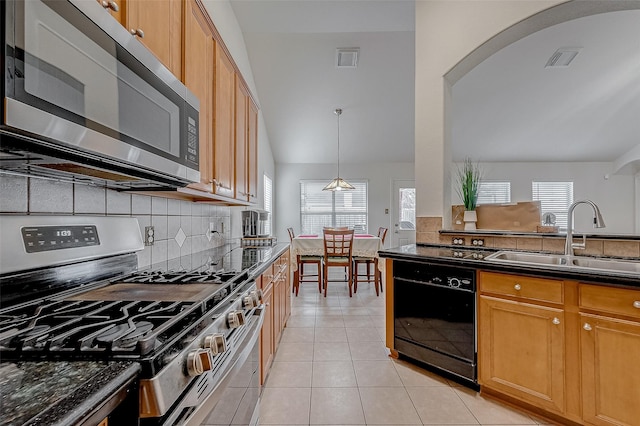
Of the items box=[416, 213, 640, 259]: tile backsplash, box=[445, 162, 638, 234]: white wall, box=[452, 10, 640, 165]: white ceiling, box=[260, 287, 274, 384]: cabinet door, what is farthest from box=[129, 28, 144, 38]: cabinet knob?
box=[445, 162, 638, 234]: white wall

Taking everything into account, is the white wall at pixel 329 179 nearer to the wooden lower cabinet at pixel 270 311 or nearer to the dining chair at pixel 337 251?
the dining chair at pixel 337 251

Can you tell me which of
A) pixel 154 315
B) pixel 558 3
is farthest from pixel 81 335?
pixel 558 3

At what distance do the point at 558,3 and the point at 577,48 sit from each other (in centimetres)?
221

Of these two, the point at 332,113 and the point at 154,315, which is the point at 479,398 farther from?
the point at 332,113

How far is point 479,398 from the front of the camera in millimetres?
1876

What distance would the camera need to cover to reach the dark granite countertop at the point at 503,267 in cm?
140

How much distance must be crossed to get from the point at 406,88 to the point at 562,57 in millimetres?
1889

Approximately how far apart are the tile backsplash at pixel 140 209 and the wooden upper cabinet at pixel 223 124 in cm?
33

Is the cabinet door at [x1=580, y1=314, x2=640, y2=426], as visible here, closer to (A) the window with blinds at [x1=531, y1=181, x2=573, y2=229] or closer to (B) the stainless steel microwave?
(B) the stainless steel microwave

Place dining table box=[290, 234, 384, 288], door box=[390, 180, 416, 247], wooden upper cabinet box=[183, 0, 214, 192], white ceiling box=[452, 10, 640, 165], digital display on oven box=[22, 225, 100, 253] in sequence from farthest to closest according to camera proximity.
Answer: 1. door box=[390, 180, 416, 247]
2. dining table box=[290, 234, 384, 288]
3. white ceiling box=[452, 10, 640, 165]
4. wooden upper cabinet box=[183, 0, 214, 192]
5. digital display on oven box=[22, 225, 100, 253]

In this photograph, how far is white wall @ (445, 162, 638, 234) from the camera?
241 inches

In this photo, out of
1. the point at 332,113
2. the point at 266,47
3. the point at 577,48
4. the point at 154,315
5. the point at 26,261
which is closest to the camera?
the point at 154,315

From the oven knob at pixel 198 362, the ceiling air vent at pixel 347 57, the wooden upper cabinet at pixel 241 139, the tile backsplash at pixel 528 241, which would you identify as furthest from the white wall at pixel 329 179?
the oven knob at pixel 198 362

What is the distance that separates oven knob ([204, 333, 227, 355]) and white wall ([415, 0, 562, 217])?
225 cm
